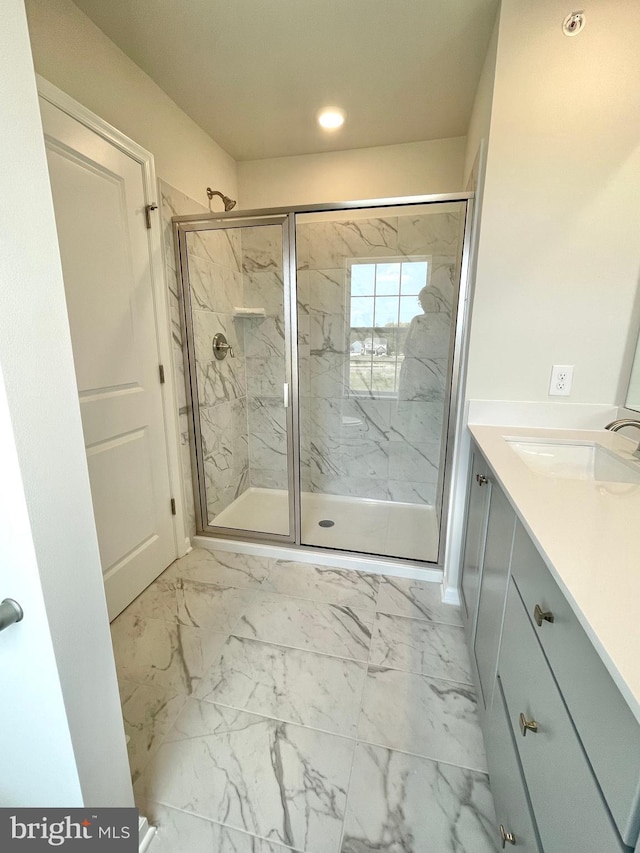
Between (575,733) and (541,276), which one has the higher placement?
(541,276)

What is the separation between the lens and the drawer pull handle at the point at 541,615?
69cm

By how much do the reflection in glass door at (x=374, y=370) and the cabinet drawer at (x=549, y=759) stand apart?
1.59 meters

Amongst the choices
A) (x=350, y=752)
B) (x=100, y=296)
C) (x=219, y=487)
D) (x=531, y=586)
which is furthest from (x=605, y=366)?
(x=219, y=487)

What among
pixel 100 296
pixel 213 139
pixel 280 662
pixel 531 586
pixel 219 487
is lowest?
pixel 280 662

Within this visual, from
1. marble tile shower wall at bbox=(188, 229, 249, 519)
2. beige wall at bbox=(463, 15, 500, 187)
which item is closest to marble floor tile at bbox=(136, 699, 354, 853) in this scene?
marble tile shower wall at bbox=(188, 229, 249, 519)

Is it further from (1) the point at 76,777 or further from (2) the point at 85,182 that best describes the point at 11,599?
(2) the point at 85,182

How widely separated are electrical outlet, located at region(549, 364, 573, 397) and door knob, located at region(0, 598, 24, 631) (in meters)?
1.87

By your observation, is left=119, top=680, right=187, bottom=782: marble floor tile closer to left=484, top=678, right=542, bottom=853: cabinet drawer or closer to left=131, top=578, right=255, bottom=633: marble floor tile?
left=131, top=578, right=255, bottom=633: marble floor tile

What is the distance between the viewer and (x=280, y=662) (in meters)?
1.57

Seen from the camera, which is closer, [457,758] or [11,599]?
[11,599]

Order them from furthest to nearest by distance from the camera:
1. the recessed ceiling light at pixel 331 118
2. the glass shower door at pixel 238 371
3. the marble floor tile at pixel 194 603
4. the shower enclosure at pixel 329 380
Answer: the shower enclosure at pixel 329 380, the glass shower door at pixel 238 371, the recessed ceiling light at pixel 331 118, the marble floor tile at pixel 194 603

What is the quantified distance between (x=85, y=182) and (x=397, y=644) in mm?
2352

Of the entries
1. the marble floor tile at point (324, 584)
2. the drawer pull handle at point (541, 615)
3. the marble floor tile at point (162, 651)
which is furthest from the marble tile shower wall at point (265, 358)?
the drawer pull handle at point (541, 615)

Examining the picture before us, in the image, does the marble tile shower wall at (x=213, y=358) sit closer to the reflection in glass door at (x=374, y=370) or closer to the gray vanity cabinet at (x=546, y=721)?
the reflection in glass door at (x=374, y=370)
